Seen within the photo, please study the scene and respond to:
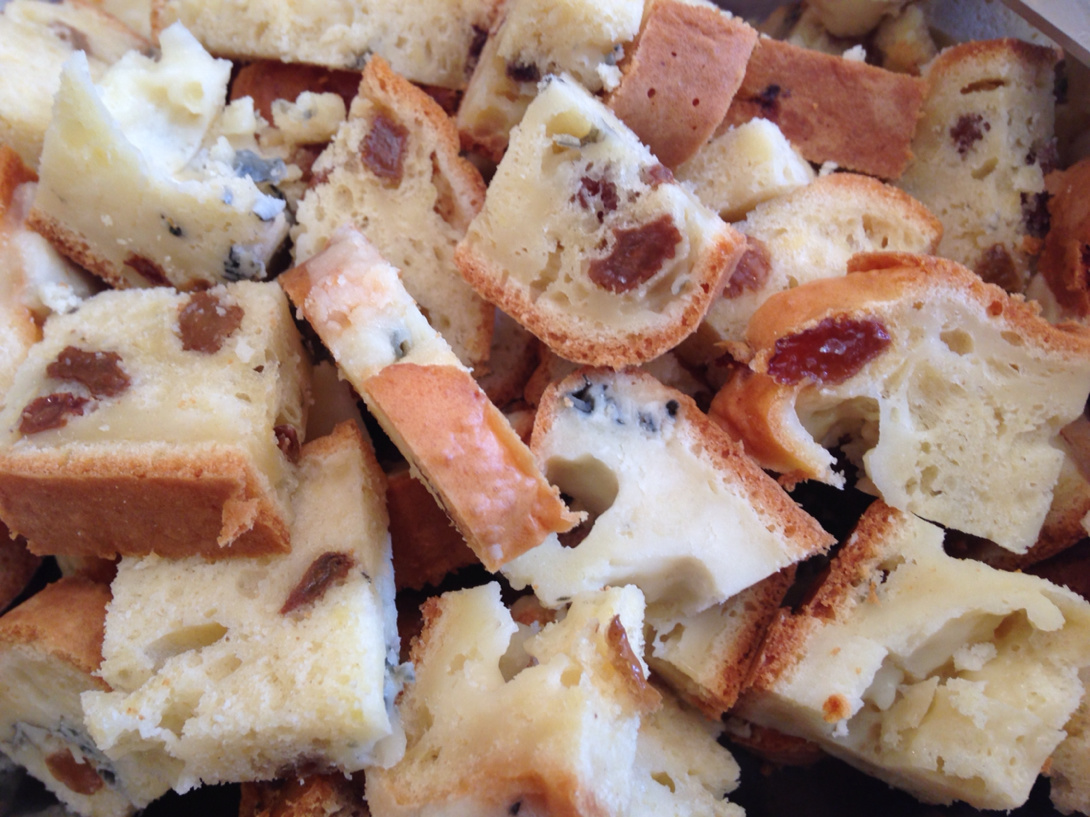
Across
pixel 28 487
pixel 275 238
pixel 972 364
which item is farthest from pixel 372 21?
pixel 972 364

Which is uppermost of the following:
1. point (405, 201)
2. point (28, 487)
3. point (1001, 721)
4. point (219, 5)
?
point (219, 5)

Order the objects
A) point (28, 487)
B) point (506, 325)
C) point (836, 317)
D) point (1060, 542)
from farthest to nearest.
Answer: point (506, 325)
point (1060, 542)
point (836, 317)
point (28, 487)

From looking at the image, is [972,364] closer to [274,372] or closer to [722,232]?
[722,232]

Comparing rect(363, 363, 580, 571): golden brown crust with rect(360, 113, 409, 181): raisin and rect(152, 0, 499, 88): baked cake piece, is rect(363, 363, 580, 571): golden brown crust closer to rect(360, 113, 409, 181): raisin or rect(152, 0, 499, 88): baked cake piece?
rect(360, 113, 409, 181): raisin

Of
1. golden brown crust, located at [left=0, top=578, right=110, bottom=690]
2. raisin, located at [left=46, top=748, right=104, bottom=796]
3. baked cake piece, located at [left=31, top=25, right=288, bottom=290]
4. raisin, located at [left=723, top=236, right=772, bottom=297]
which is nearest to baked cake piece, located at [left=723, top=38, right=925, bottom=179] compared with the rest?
raisin, located at [left=723, top=236, right=772, bottom=297]

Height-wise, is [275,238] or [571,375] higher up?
[571,375]

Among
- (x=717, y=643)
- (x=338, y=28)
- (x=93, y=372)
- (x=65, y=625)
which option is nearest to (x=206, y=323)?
(x=93, y=372)

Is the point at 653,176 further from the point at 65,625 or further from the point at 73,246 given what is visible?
the point at 65,625
